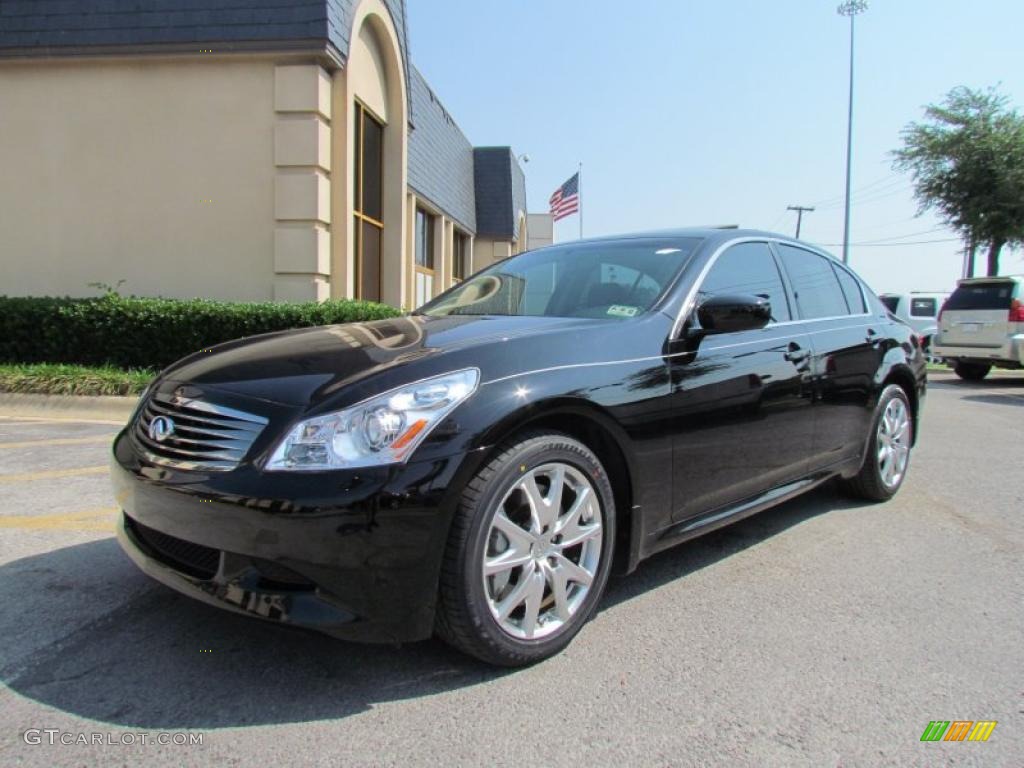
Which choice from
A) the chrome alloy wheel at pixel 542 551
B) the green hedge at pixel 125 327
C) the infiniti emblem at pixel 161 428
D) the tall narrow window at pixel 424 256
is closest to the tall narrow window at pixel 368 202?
the green hedge at pixel 125 327

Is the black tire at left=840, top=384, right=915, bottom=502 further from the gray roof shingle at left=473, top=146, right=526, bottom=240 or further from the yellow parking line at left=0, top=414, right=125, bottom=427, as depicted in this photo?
the gray roof shingle at left=473, top=146, right=526, bottom=240

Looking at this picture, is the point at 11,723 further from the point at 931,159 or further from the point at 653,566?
the point at 931,159

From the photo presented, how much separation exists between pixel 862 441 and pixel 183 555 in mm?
3737

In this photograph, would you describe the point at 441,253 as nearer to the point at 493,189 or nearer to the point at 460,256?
the point at 460,256

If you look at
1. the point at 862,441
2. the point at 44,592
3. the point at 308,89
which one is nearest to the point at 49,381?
the point at 308,89

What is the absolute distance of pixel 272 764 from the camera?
6.31ft

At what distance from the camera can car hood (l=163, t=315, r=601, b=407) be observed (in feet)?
7.81

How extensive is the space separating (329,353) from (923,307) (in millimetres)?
21070

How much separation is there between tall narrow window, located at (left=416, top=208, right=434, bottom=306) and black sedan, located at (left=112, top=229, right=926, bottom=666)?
44.5ft

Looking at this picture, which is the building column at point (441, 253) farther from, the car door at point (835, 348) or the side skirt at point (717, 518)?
the side skirt at point (717, 518)

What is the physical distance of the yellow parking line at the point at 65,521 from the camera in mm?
3805

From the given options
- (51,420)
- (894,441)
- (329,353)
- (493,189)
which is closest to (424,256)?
(493,189)

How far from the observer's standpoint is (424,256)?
18.2 m

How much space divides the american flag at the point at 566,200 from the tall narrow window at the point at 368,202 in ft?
49.0
